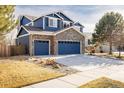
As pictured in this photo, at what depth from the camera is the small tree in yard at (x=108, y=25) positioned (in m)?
28.1

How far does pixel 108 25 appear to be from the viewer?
28719 mm

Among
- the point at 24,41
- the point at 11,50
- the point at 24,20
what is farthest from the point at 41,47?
the point at 24,20

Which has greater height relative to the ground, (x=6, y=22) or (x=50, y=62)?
(x=6, y=22)

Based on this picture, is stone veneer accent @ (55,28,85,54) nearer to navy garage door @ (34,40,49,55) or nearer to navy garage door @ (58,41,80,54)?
navy garage door @ (58,41,80,54)

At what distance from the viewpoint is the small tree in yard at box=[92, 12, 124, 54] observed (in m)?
28.1

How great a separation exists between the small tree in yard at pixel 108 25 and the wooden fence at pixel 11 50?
41.1ft

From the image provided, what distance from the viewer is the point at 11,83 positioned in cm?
894

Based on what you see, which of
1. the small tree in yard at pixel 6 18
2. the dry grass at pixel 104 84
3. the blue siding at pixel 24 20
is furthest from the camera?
the blue siding at pixel 24 20

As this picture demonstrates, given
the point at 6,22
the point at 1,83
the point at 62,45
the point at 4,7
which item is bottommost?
the point at 1,83

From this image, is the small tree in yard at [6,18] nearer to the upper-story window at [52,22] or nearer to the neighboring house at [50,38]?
the neighboring house at [50,38]

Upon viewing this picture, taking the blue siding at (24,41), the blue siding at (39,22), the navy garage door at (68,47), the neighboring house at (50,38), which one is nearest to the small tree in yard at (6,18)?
the neighboring house at (50,38)
